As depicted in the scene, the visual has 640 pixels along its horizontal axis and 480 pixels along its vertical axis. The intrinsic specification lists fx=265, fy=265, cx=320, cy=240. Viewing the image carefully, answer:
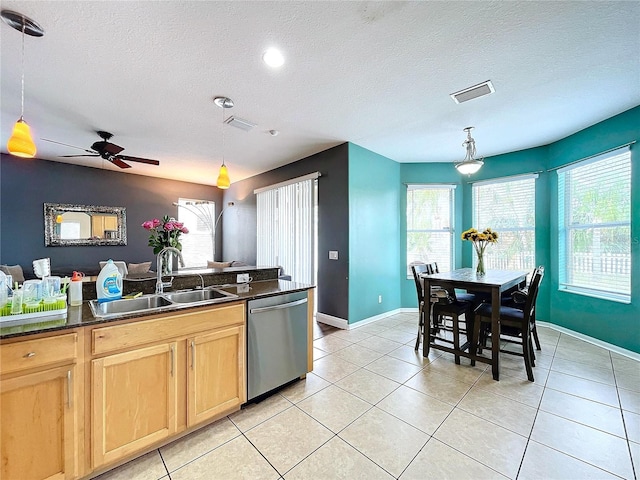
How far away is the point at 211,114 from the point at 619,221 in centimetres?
490

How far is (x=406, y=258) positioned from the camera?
4.95 metres

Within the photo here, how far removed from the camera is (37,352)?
48.9 inches

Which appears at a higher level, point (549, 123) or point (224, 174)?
point (549, 123)

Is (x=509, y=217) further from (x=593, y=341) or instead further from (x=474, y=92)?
(x=474, y=92)

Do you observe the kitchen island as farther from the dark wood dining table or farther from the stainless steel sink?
the dark wood dining table

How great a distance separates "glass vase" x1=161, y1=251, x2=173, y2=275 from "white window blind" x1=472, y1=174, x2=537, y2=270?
4.69 m

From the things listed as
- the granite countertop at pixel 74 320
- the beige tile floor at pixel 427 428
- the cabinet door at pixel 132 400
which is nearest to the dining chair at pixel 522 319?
the beige tile floor at pixel 427 428

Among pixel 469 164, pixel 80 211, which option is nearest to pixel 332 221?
pixel 469 164

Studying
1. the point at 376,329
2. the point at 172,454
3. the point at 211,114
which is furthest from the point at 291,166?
the point at 172,454

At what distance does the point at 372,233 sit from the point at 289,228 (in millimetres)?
1564

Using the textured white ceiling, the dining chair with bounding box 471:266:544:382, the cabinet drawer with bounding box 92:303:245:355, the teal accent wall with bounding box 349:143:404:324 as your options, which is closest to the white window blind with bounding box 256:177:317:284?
the teal accent wall with bounding box 349:143:404:324

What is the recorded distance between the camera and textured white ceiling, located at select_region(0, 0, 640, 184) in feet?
5.49

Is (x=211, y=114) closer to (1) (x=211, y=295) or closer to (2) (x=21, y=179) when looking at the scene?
(1) (x=211, y=295)

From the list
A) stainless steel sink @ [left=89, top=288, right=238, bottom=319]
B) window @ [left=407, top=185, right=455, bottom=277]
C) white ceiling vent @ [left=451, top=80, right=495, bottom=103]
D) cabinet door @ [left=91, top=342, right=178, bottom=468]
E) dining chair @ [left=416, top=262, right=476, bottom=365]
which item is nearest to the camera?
cabinet door @ [left=91, top=342, right=178, bottom=468]
